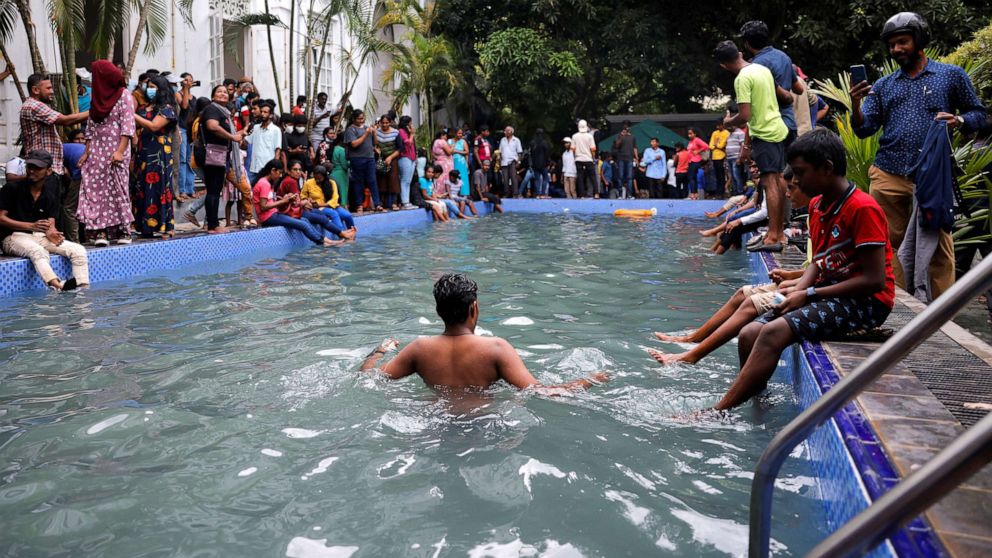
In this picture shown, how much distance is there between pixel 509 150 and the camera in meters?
22.8

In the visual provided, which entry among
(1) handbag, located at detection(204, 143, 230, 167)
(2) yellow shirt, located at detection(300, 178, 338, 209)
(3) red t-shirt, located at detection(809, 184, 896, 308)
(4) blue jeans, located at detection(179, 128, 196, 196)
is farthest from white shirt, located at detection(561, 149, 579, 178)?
(3) red t-shirt, located at detection(809, 184, 896, 308)

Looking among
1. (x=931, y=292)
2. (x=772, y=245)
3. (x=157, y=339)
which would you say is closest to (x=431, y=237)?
(x=772, y=245)

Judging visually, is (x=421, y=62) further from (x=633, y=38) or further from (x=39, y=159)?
(x=39, y=159)

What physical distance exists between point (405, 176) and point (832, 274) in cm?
1415

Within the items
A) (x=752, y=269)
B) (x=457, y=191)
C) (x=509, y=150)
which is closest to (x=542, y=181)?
(x=509, y=150)

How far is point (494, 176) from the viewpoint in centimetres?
2295

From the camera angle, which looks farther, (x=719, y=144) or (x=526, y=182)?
(x=526, y=182)

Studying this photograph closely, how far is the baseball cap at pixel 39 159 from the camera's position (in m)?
8.12

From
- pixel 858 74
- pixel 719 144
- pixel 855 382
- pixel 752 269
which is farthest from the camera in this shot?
pixel 719 144

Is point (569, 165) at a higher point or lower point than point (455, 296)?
higher

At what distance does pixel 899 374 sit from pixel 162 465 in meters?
3.13

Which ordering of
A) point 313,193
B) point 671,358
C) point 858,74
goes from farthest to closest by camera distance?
point 313,193
point 858,74
point 671,358

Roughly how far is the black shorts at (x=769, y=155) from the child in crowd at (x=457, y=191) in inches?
476

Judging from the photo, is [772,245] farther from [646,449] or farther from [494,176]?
[494,176]
